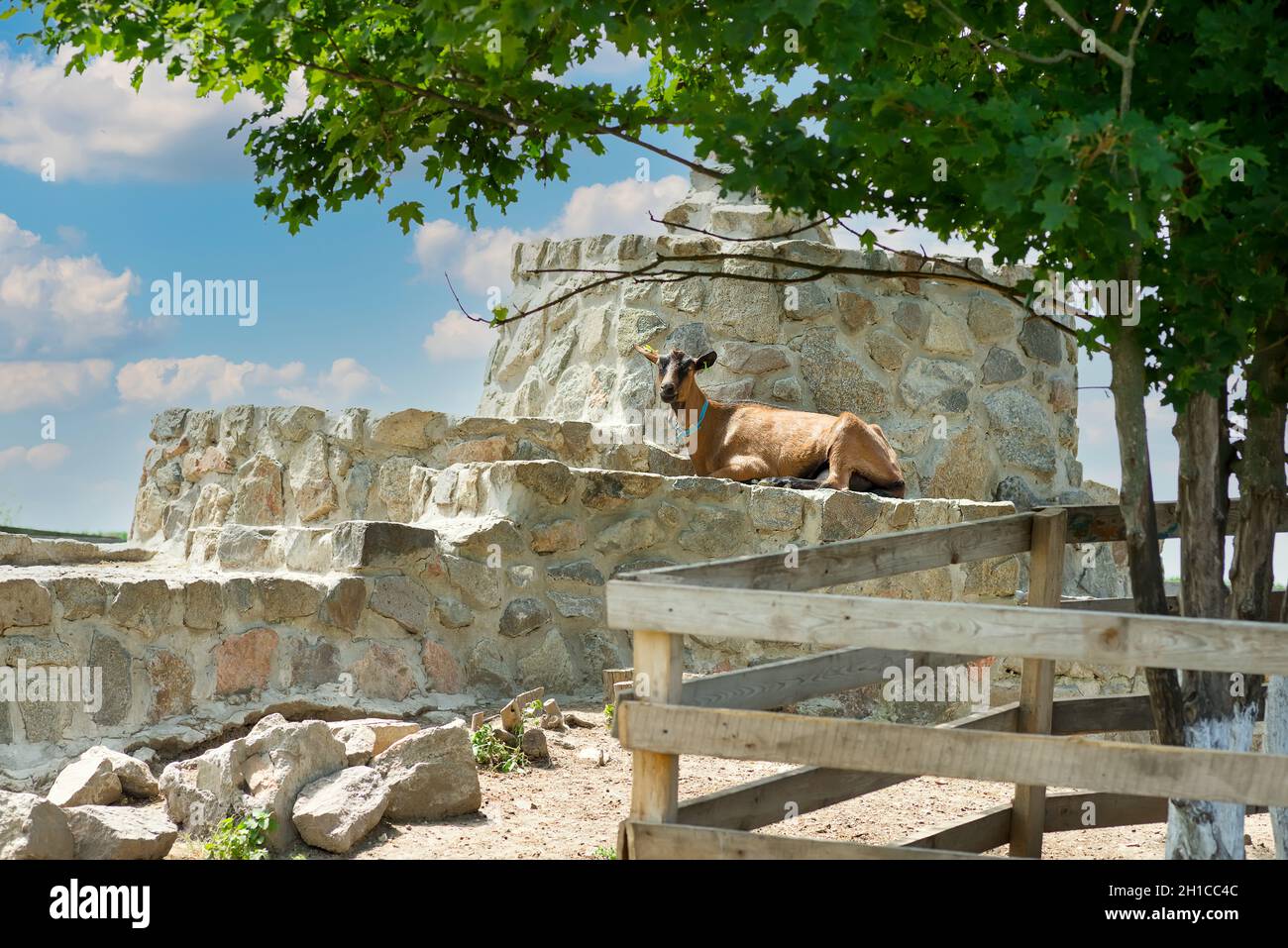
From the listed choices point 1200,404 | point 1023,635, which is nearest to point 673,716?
point 1023,635

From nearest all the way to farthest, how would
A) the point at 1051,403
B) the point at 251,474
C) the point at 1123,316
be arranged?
the point at 1123,316 → the point at 251,474 → the point at 1051,403

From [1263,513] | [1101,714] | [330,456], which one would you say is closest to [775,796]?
[1263,513]

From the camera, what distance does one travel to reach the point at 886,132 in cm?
313

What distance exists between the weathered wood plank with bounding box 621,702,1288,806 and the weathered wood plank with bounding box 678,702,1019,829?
48 centimetres

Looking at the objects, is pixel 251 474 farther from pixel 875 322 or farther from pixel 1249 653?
pixel 1249 653

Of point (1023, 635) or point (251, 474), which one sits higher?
point (251, 474)

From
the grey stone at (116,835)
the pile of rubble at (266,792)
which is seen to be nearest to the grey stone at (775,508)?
the pile of rubble at (266,792)

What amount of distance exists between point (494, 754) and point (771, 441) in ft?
12.7

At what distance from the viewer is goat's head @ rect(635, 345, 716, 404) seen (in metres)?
8.62

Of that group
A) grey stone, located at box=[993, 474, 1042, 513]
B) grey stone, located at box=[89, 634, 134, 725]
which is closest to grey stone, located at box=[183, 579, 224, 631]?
grey stone, located at box=[89, 634, 134, 725]

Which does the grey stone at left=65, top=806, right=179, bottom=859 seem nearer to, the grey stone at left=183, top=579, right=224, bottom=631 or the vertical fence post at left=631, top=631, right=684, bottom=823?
the grey stone at left=183, top=579, right=224, bottom=631

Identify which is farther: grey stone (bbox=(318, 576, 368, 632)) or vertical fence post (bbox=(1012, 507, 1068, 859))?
grey stone (bbox=(318, 576, 368, 632))

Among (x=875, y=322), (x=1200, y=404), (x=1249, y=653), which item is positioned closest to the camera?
(x=1249, y=653)
